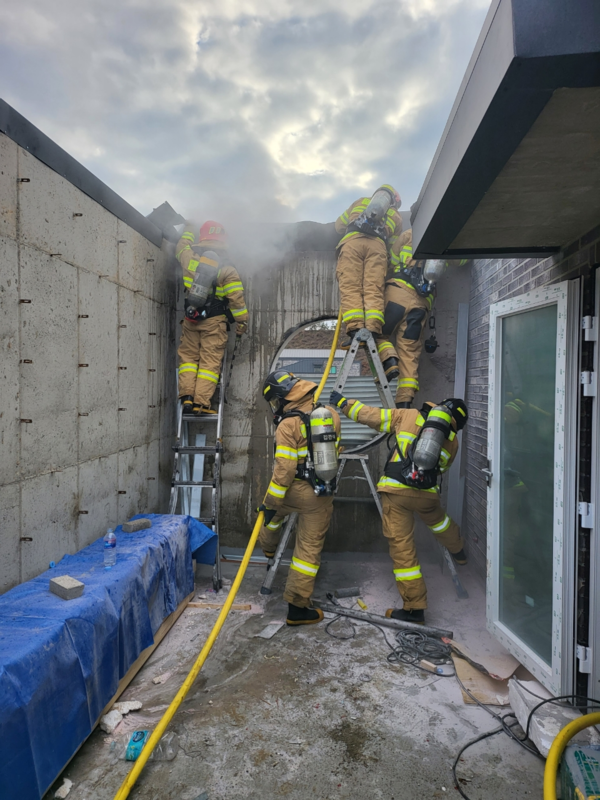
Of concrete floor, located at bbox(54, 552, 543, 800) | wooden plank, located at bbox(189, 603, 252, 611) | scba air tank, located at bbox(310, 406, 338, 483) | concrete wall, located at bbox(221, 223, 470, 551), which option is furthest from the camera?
concrete wall, located at bbox(221, 223, 470, 551)

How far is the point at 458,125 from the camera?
1.78 metres

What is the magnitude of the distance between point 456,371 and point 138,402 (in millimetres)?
3467

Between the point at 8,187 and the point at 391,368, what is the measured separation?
3.56 m

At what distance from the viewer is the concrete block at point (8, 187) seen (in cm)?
282

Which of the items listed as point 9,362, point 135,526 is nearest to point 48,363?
point 9,362

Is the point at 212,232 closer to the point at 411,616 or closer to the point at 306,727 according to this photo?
the point at 411,616

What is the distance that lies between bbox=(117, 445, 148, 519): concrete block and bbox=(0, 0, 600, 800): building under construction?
29mm

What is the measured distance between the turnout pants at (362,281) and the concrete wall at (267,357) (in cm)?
66

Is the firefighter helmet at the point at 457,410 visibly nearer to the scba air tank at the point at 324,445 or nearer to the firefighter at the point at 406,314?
the scba air tank at the point at 324,445

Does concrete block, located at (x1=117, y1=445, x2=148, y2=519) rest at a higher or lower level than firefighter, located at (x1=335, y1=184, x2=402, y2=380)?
lower

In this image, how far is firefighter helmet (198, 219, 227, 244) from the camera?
5301 millimetres

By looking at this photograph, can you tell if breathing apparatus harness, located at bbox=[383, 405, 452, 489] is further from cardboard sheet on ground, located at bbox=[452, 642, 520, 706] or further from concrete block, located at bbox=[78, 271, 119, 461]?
concrete block, located at bbox=[78, 271, 119, 461]

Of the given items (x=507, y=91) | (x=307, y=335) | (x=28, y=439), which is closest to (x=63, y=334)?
(x=28, y=439)

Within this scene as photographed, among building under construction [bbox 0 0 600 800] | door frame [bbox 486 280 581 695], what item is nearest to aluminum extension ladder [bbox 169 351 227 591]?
building under construction [bbox 0 0 600 800]
